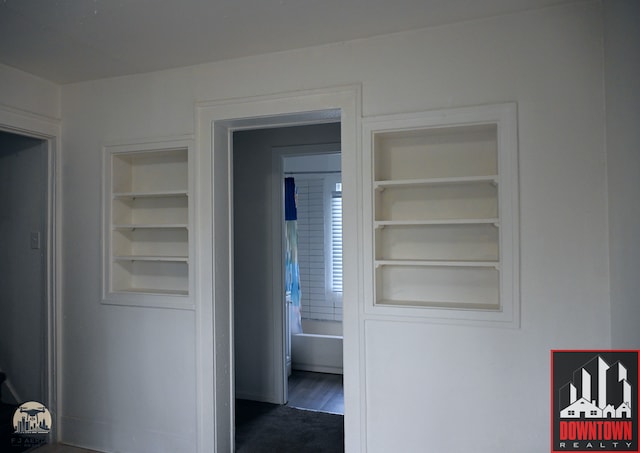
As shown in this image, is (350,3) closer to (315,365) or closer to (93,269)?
(93,269)

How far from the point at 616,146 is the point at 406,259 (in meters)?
1.12

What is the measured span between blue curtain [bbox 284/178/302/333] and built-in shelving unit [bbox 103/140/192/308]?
1.65 meters

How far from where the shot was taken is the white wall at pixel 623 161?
1.62 m

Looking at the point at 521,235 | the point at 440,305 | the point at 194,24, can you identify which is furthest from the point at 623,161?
the point at 194,24

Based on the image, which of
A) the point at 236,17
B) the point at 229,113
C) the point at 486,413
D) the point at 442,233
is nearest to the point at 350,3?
the point at 236,17

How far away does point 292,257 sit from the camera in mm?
4684

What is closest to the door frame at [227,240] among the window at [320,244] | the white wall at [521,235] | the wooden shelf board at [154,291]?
the white wall at [521,235]

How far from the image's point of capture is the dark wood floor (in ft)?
11.6

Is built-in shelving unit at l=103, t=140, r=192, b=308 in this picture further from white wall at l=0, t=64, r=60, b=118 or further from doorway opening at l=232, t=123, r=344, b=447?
doorway opening at l=232, t=123, r=344, b=447

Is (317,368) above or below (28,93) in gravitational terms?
below

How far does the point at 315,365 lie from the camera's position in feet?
14.6

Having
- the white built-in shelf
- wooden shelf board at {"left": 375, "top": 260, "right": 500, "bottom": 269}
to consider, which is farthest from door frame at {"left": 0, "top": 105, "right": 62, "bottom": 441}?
wooden shelf board at {"left": 375, "top": 260, "right": 500, "bottom": 269}

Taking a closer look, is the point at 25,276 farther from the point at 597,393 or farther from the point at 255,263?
the point at 597,393

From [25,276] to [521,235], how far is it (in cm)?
345
